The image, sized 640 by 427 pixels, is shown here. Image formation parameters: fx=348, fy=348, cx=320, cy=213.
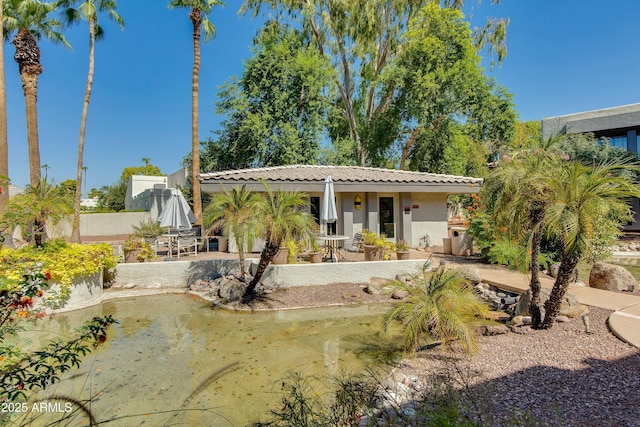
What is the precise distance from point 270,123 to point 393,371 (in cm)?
2219

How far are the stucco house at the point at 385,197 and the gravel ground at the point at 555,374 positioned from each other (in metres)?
9.79

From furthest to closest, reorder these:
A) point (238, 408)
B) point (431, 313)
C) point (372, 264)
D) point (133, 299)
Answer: point (372, 264) → point (133, 299) → point (431, 313) → point (238, 408)

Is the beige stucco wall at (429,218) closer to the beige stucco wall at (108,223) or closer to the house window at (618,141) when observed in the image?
the house window at (618,141)

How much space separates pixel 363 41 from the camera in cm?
2712

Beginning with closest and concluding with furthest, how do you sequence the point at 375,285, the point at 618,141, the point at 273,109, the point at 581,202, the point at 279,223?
1. the point at 581,202
2. the point at 279,223
3. the point at 375,285
4. the point at 273,109
5. the point at 618,141

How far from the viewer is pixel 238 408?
200 inches

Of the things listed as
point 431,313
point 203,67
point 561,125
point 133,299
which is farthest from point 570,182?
point 561,125

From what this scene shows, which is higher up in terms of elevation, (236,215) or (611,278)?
(236,215)

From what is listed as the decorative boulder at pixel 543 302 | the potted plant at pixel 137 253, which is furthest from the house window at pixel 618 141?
Result: the potted plant at pixel 137 253

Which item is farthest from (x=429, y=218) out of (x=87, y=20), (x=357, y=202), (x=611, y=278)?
(x=87, y=20)

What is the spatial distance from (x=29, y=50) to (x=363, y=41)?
21.1 m

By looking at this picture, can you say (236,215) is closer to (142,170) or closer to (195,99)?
(195,99)

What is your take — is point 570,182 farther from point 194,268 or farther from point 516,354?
point 194,268

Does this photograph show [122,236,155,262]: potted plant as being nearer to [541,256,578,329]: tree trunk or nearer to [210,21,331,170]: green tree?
[541,256,578,329]: tree trunk
